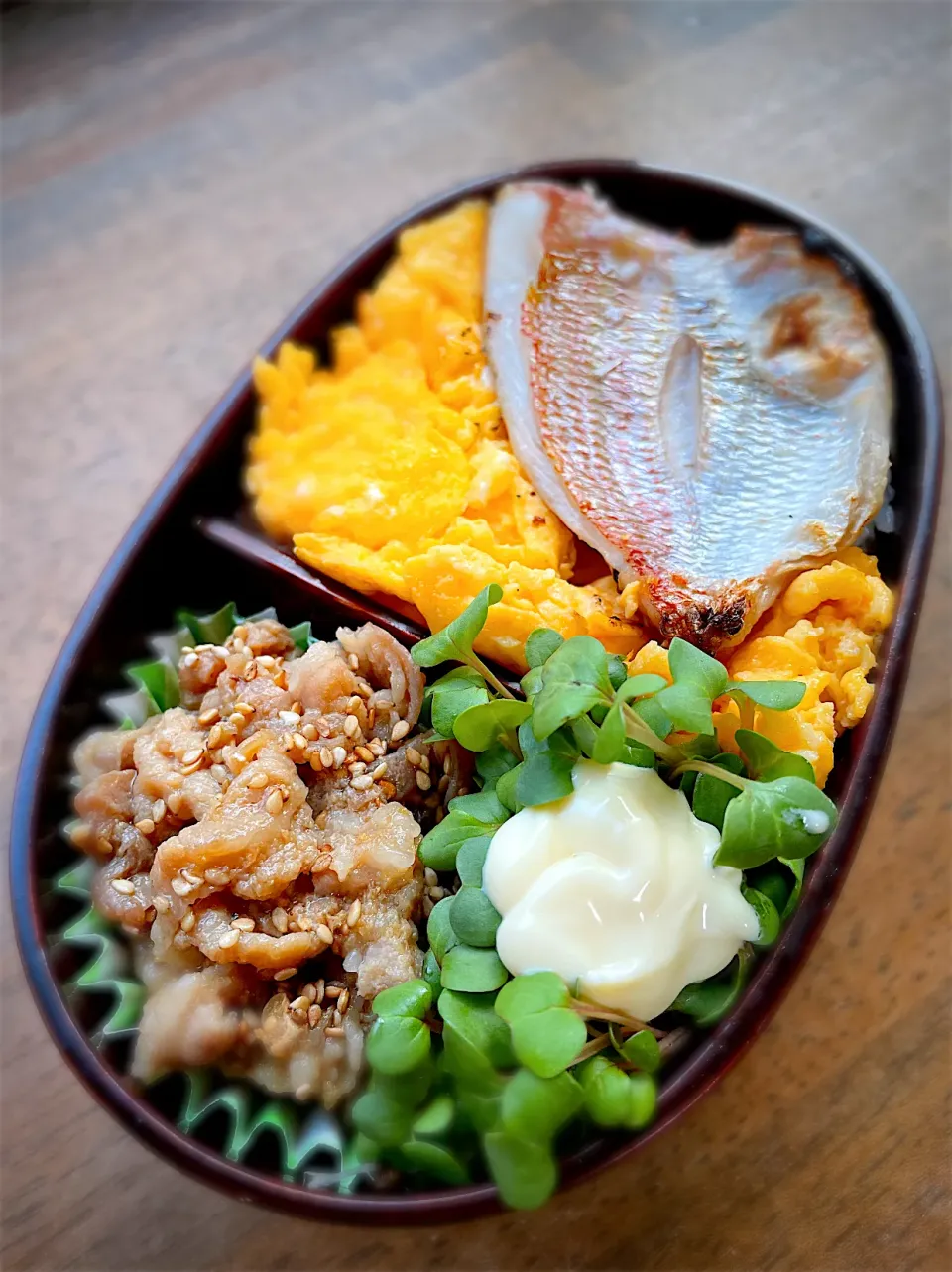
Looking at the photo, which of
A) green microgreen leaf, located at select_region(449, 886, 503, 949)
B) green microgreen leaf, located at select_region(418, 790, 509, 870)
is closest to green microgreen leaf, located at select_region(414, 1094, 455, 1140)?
green microgreen leaf, located at select_region(449, 886, 503, 949)

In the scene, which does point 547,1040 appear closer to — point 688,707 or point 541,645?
point 688,707

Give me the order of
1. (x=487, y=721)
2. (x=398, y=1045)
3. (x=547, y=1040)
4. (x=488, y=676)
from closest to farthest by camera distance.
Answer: (x=547, y=1040) → (x=398, y=1045) → (x=487, y=721) → (x=488, y=676)

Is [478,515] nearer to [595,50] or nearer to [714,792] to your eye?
[714,792]

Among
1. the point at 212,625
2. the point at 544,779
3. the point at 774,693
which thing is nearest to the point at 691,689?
the point at 774,693

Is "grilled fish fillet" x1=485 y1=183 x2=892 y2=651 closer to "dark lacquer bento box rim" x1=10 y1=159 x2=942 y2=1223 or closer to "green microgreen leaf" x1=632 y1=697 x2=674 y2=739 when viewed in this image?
"dark lacquer bento box rim" x1=10 y1=159 x2=942 y2=1223

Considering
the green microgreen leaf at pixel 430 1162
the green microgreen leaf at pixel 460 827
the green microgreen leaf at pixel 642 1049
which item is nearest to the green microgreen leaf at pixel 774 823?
the green microgreen leaf at pixel 642 1049

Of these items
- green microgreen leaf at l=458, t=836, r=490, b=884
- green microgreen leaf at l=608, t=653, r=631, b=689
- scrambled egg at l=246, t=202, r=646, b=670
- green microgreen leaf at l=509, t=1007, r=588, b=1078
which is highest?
scrambled egg at l=246, t=202, r=646, b=670
